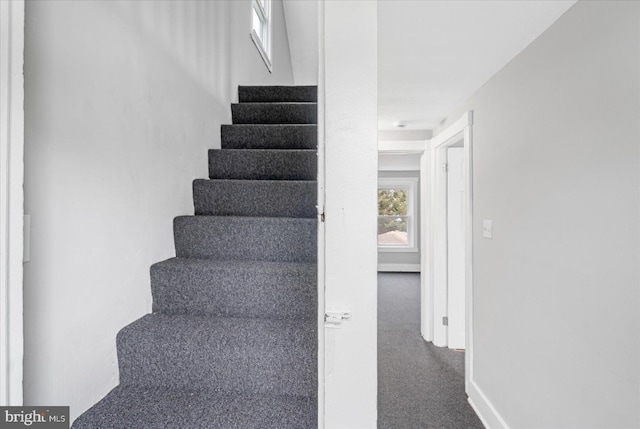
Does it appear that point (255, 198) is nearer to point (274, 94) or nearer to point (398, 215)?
point (274, 94)

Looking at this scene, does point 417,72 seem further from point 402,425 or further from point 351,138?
point 402,425

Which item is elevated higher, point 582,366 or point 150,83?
point 150,83

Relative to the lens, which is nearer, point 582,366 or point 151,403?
point 151,403

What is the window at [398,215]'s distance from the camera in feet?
22.2

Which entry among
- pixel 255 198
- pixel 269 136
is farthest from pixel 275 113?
pixel 255 198

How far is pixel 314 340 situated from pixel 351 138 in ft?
2.39

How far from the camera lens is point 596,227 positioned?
121 centimetres

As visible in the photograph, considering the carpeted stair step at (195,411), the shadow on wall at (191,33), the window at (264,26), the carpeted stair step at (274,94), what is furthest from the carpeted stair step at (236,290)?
the window at (264,26)

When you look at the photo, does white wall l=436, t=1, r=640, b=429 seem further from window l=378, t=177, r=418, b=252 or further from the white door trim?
window l=378, t=177, r=418, b=252

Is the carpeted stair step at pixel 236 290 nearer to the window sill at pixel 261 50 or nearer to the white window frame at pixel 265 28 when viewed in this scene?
the window sill at pixel 261 50

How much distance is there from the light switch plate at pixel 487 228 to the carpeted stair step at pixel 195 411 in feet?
5.27

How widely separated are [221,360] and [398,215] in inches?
241

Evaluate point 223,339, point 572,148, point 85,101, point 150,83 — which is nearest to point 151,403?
point 223,339

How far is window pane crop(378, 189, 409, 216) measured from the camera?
687 cm
